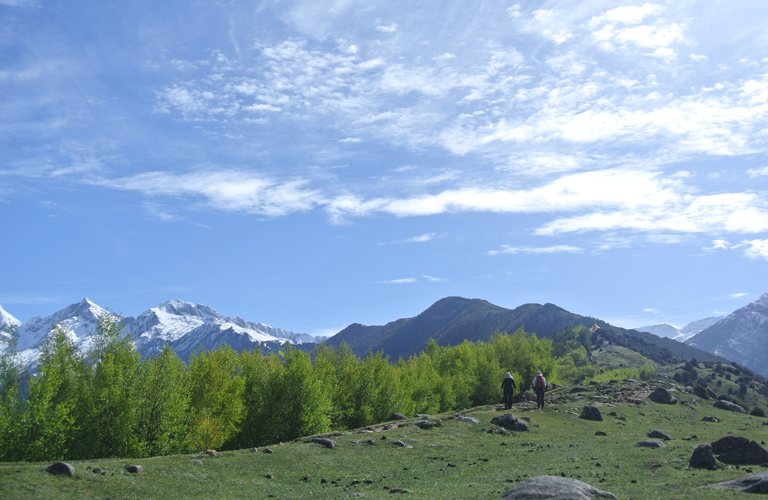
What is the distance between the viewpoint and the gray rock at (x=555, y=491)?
1708cm

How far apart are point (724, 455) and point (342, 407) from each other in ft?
163

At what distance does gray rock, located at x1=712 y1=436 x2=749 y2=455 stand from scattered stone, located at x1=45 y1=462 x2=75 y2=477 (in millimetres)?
35634

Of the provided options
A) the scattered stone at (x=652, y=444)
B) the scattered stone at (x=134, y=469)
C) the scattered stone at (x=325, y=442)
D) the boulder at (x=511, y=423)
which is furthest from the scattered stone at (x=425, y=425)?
the scattered stone at (x=134, y=469)

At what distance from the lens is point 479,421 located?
47.5 metres

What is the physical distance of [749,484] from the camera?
18.0 metres

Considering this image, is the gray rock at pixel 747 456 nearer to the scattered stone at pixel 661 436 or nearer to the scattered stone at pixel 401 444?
the scattered stone at pixel 661 436

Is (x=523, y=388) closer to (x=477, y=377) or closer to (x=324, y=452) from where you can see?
(x=477, y=377)

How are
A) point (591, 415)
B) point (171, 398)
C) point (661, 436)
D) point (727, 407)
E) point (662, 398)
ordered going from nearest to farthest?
point (661, 436) → point (171, 398) → point (591, 415) → point (662, 398) → point (727, 407)

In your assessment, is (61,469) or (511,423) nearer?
(61,469)

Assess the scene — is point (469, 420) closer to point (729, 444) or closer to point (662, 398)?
point (729, 444)

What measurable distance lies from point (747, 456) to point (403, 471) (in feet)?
64.8

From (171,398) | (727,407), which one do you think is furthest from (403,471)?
(727,407)

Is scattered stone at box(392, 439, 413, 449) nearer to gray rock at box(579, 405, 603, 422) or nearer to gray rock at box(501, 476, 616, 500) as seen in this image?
gray rock at box(501, 476, 616, 500)

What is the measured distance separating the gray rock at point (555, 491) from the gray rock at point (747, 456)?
13.3 m
